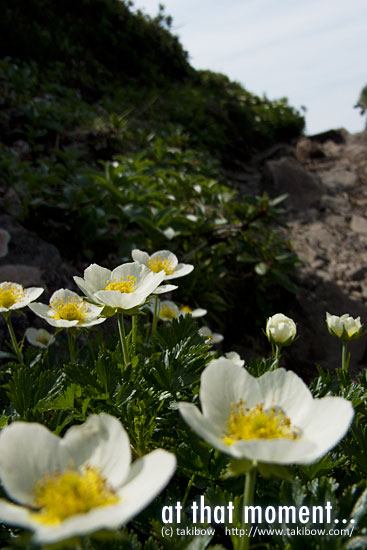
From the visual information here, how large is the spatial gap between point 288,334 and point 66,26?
8.73m

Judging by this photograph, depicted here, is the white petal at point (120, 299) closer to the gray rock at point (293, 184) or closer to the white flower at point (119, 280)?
the white flower at point (119, 280)

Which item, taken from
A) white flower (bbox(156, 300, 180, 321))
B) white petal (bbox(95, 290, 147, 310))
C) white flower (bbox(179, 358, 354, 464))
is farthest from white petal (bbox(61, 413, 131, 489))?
white flower (bbox(156, 300, 180, 321))

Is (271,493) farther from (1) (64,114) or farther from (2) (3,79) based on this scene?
(2) (3,79)

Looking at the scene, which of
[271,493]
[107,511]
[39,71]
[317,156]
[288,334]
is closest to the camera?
[107,511]

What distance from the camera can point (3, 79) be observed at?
18.0ft

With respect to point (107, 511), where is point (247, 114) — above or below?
above

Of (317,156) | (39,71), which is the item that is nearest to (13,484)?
(39,71)

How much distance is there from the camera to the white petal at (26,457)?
2.10 ft

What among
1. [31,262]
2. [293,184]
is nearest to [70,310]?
[31,262]

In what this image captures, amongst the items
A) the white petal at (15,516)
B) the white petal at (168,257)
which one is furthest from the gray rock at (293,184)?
the white petal at (15,516)

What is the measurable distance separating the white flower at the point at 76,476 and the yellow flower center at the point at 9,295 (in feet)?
2.63

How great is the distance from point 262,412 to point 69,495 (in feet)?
1.19

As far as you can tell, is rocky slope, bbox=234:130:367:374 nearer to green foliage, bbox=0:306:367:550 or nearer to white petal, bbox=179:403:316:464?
green foliage, bbox=0:306:367:550

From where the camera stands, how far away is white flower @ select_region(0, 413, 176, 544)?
573mm
